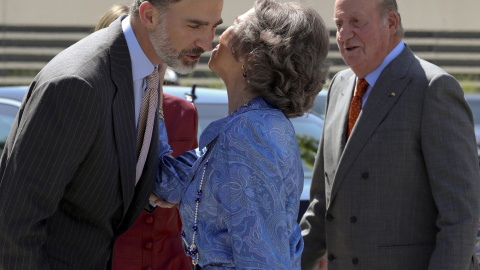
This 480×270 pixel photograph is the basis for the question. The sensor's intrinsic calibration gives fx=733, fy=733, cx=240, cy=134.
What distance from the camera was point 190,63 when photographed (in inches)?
100

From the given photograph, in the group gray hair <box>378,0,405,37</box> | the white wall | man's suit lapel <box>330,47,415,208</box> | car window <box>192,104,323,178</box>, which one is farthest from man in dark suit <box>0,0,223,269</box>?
the white wall

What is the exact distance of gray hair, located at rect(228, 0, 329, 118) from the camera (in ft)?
7.91

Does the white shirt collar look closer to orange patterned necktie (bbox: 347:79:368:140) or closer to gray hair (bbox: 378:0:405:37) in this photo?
orange patterned necktie (bbox: 347:79:368:140)

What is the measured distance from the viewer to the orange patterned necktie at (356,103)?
3283mm

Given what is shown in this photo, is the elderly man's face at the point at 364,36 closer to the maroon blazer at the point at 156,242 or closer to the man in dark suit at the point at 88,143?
the maroon blazer at the point at 156,242

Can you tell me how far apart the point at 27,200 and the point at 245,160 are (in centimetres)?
67

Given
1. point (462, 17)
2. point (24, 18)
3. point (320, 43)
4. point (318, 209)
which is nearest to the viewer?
point (320, 43)

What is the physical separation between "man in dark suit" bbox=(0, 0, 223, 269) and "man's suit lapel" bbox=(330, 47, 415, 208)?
0.91m

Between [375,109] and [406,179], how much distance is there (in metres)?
0.33

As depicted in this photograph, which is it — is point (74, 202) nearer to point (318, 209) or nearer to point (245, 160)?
point (245, 160)

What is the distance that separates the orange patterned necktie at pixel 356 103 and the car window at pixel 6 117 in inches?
87.6

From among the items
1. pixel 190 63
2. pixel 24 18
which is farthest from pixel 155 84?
pixel 24 18

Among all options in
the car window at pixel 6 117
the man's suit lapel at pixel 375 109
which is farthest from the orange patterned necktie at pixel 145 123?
the car window at pixel 6 117

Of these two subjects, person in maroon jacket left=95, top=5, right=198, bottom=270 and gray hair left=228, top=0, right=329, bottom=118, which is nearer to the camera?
gray hair left=228, top=0, right=329, bottom=118
